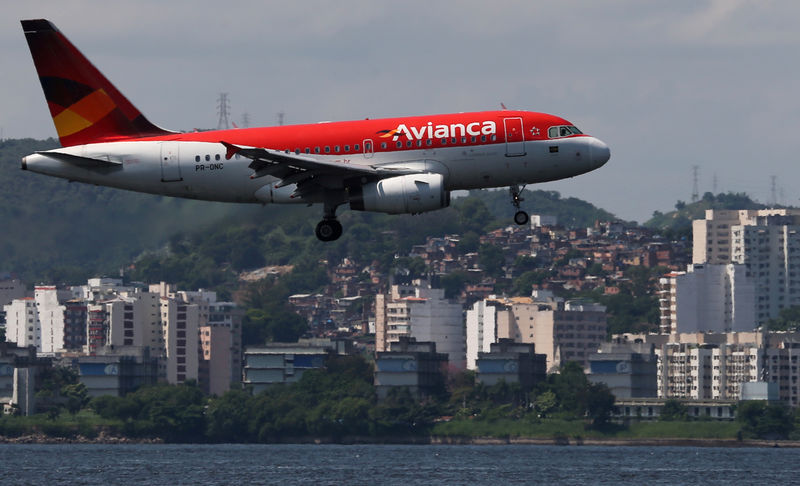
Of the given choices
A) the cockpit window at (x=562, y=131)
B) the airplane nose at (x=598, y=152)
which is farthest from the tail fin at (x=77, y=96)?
the airplane nose at (x=598, y=152)

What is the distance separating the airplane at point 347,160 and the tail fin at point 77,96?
18.1 inches

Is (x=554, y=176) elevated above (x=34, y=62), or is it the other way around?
(x=34, y=62)

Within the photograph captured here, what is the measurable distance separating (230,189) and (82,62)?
10.4 meters

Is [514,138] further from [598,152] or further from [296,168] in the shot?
[296,168]

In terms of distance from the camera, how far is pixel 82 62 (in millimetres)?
80938

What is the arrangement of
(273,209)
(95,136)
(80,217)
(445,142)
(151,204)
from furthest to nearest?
(80,217) < (151,204) < (273,209) < (95,136) < (445,142)

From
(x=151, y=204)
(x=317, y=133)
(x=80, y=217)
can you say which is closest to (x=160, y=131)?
(x=317, y=133)

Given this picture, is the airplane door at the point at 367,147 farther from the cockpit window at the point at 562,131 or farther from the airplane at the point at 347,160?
the cockpit window at the point at 562,131

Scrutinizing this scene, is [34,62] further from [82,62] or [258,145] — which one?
[258,145]

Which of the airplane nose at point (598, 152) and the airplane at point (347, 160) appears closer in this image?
the airplane at point (347, 160)

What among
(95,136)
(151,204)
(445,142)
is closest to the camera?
(445,142)

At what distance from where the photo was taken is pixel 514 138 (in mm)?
74875

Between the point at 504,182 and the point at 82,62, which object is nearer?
the point at 504,182

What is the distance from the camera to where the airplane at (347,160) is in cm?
7400
